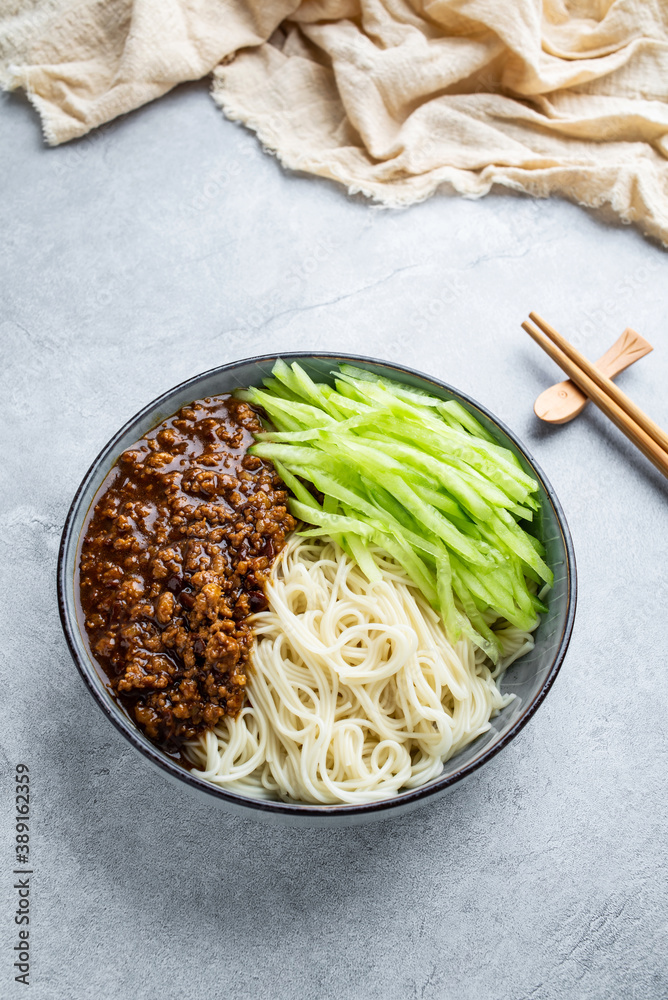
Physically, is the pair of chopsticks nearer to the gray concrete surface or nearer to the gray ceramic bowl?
the gray concrete surface

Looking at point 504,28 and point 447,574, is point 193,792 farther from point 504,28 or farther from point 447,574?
point 504,28

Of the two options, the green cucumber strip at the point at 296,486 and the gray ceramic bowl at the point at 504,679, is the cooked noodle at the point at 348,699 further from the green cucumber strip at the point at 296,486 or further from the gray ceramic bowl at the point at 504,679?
the green cucumber strip at the point at 296,486

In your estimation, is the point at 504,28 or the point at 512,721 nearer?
the point at 512,721

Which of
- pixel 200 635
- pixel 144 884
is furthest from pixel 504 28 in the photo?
pixel 144 884

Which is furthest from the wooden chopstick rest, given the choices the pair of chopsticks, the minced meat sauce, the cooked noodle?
the minced meat sauce

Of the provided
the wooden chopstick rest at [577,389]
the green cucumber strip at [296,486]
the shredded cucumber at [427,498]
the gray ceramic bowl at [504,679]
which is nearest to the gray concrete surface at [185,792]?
the wooden chopstick rest at [577,389]

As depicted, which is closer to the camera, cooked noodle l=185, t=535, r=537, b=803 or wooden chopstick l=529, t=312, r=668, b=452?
cooked noodle l=185, t=535, r=537, b=803

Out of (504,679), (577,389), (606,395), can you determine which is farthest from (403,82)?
(504,679)
